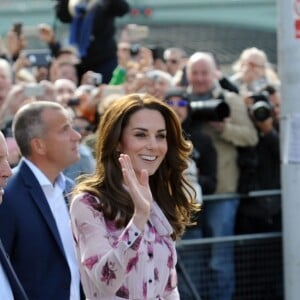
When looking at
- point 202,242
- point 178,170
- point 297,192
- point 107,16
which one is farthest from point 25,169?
point 107,16

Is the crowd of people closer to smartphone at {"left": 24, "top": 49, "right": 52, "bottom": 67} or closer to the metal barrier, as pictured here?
Result: the metal barrier

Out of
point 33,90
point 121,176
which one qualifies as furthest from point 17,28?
point 121,176

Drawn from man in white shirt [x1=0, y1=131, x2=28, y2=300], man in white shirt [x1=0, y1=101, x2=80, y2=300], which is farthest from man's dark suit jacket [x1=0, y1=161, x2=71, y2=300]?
man in white shirt [x1=0, y1=131, x2=28, y2=300]

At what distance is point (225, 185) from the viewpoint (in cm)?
919

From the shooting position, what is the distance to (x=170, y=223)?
17.9 feet

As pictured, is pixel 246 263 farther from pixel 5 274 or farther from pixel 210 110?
pixel 5 274

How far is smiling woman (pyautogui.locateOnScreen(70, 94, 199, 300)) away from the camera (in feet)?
16.4

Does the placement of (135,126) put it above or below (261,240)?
above

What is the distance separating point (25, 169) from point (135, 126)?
3.37 feet

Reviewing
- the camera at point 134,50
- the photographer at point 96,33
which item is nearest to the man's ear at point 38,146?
the photographer at point 96,33

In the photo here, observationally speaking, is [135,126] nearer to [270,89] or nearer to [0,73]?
[0,73]

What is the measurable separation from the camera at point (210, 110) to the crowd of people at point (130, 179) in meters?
0.01

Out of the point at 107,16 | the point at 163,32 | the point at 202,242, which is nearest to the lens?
the point at 202,242

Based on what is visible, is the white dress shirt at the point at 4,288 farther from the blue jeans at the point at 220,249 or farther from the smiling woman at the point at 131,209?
the blue jeans at the point at 220,249
